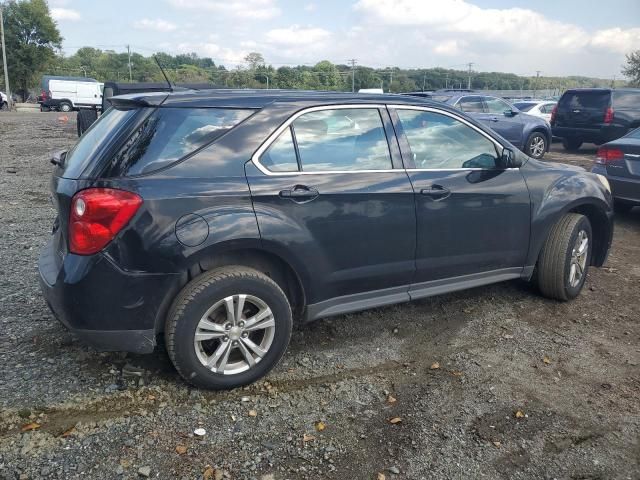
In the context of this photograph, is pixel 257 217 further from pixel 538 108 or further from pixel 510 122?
pixel 538 108

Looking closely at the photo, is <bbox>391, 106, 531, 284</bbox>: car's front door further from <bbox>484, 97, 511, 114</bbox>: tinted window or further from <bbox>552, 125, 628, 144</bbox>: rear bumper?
<bbox>552, 125, 628, 144</bbox>: rear bumper

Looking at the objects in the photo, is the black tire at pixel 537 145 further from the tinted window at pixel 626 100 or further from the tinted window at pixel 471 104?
the tinted window at pixel 626 100

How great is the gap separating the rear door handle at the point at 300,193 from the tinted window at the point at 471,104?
1182 centimetres

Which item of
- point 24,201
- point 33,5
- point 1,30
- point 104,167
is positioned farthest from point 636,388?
point 33,5

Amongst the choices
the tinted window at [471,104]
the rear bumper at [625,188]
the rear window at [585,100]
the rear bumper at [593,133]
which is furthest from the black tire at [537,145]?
the rear bumper at [625,188]

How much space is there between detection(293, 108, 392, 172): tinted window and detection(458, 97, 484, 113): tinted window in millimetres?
11227

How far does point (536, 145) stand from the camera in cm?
1477

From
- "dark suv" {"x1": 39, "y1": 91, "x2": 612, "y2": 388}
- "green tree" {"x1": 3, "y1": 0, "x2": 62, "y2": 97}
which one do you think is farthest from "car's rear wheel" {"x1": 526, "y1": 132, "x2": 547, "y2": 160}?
"green tree" {"x1": 3, "y1": 0, "x2": 62, "y2": 97}

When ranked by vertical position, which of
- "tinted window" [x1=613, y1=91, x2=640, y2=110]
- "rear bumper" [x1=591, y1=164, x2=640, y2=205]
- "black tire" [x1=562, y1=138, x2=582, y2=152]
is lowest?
"black tire" [x1=562, y1=138, x2=582, y2=152]

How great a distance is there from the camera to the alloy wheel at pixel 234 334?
10.5 ft

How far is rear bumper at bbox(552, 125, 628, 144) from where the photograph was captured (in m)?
14.6

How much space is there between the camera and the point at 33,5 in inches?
1945

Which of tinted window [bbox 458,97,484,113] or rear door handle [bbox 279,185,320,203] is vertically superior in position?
tinted window [bbox 458,97,484,113]

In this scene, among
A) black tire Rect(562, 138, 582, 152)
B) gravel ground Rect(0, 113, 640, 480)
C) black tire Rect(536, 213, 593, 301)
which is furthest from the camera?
black tire Rect(562, 138, 582, 152)
